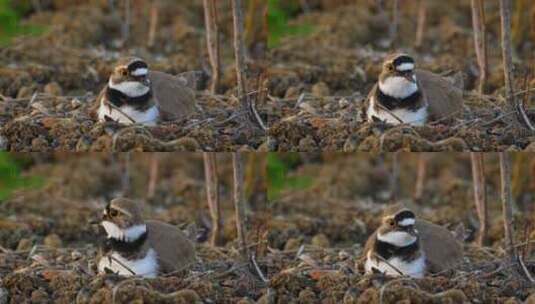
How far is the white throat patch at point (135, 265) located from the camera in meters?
5.26

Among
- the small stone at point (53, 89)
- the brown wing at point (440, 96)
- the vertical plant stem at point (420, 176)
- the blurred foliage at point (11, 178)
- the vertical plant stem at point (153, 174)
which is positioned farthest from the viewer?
the vertical plant stem at point (420, 176)

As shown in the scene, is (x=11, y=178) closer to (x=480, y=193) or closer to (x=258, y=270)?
(x=258, y=270)

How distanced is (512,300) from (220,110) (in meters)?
1.95

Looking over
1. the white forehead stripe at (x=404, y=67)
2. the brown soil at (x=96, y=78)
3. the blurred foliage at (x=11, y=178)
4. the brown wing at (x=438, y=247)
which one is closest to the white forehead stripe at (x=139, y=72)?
the brown soil at (x=96, y=78)

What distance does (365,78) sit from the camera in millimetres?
5512

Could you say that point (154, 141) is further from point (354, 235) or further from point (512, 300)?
point (512, 300)

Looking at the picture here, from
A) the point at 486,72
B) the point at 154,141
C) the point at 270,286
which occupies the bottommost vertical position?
the point at 270,286

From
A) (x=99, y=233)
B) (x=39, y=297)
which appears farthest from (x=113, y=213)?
(x=39, y=297)

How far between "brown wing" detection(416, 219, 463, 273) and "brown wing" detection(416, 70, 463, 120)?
0.68m

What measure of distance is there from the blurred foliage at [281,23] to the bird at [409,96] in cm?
66

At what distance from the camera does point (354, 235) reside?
5.93 m

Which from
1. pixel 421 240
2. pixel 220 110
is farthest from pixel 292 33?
pixel 421 240

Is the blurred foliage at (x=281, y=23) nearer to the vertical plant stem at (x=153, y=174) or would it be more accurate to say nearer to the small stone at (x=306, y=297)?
the vertical plant stem at (x=153, y=174)

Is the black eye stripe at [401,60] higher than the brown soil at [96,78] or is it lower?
higher
